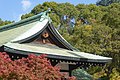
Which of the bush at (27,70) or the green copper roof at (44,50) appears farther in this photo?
the green copper roof at (44,50)

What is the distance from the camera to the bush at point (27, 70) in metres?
8.73

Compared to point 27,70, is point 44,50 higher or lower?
higher

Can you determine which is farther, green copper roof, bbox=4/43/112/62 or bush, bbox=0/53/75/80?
green copper roof, bbox=4/43/112/62

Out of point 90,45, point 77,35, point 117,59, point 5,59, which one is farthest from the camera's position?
point 77,35

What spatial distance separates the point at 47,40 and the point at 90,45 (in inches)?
641

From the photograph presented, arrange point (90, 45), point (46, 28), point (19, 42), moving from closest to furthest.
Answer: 1. point (19, 42)
2. point (46, 28)
3. point (90, 45)

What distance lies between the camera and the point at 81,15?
46969 mm

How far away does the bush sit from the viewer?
8.73m

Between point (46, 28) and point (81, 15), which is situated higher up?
point (81, 15)

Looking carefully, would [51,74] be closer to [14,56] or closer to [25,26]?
[14,56]

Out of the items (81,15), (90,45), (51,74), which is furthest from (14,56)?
(81,15)

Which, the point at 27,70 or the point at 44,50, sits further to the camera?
the point at 44,50

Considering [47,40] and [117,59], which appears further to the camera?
[117,59]

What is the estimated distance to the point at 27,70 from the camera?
9.02 metres
